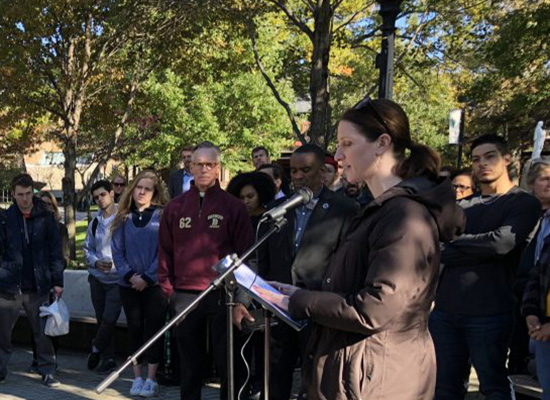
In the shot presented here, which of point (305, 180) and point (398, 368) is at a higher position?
point (305, 180)

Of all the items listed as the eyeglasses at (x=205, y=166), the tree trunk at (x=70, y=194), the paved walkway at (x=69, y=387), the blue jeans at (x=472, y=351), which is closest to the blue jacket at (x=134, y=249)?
the paved walkway at (x=69, y=387)

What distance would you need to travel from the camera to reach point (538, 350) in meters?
3.97

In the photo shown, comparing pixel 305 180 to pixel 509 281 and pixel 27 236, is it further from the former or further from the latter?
pixel 27 236

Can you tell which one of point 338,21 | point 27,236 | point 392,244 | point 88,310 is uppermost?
point 338,21

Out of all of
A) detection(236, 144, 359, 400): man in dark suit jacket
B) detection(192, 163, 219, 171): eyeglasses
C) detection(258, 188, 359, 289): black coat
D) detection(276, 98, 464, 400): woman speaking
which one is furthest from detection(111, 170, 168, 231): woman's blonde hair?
detection(276, 98, 464, 400): woman speaking

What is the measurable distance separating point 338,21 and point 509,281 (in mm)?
15711

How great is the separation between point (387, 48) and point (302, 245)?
320cm

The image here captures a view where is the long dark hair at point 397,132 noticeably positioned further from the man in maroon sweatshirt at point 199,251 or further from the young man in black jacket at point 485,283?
the man in maroon sweatshirt at point 199,251

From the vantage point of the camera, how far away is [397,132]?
7.95 ft

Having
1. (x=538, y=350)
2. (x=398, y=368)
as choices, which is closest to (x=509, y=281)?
(x=538, y=350)

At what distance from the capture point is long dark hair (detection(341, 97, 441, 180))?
7.93 feet

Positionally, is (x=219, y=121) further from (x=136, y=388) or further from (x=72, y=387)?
(x=136, y=388)

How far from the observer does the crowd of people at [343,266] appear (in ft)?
7.57

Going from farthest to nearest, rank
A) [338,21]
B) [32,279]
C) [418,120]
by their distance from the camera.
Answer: [418,120] < [338,21] < [32,279]
